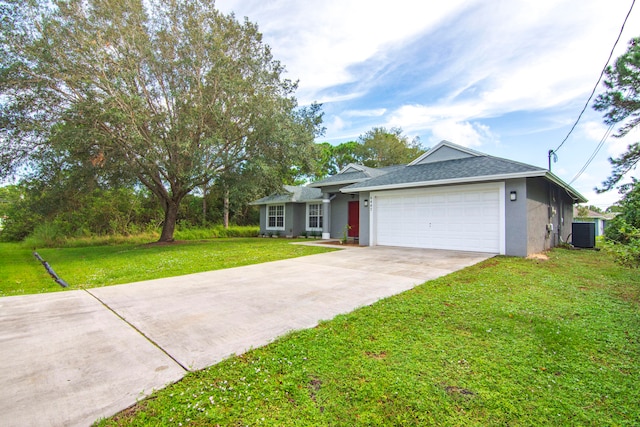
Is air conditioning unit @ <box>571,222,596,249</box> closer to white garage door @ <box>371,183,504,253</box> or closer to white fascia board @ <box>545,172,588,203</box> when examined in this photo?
white fascia board @ <box>545,172,588,203</box>

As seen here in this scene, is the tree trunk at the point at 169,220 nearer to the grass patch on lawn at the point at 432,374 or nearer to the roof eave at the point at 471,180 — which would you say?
the roof eave at the point at 471,180

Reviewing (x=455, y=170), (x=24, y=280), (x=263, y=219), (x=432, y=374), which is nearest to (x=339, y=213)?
(x=263, y=219)

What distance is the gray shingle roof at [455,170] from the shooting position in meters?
9.10

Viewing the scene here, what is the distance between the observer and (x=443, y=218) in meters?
10.4

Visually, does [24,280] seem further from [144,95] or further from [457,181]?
[457,181]

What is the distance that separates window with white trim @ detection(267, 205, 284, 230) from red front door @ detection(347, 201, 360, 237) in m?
5.36

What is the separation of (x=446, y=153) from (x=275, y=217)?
11.2 meters

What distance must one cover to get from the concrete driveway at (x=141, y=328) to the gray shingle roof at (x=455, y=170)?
4.24 meters

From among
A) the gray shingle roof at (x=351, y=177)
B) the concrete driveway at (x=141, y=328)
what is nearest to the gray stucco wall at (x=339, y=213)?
the gray shingle roof at (x=351, y=177)

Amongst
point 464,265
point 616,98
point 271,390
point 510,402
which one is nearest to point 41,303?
point 271,390

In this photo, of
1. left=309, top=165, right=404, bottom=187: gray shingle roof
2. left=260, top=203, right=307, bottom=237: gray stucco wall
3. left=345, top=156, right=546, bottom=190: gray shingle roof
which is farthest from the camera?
left=260, top=203, right=307, bottom=237: gray stucco wall

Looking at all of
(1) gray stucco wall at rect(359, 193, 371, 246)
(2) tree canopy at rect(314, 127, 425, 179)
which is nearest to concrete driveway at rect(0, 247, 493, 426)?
(1) gray stucco wall at rect(359, 193, 371, 246)

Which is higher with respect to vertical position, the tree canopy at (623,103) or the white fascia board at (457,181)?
the tree canopy at (623,103)

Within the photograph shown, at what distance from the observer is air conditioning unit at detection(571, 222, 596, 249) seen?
12219 millimetres
